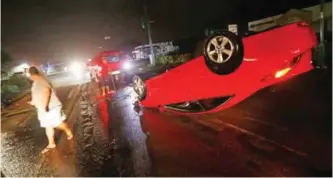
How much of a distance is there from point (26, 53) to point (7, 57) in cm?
1203

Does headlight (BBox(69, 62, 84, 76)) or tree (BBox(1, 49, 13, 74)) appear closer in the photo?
tree (BBox(1, 49, 13, 74))

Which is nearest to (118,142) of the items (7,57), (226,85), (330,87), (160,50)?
(226,85)

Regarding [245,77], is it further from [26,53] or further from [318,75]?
[26,53]

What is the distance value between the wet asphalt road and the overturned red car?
70 centimetres

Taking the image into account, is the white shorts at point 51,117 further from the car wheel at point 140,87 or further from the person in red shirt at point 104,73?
the person in red shirt at point 104,73

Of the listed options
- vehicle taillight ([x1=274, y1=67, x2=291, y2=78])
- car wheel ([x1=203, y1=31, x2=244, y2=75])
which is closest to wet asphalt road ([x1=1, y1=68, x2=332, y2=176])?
vehicle taillight ([x1=274, y1=67, x2=291, y2=78])

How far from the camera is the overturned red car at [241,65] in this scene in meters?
5.29

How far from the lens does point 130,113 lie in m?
9.05

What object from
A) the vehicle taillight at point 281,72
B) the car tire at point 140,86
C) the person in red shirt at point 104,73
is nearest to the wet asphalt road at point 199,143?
the car tire at point 140,86

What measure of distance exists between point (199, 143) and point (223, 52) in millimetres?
1576

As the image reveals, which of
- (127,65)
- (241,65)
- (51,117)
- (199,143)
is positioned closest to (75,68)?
(127,65)

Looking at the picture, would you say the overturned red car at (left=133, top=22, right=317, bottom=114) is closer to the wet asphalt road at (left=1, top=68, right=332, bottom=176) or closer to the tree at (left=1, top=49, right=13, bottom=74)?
the wet asphalt road at (left=1, top=68, right=332, bottom=176)

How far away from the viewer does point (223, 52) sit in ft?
17.9

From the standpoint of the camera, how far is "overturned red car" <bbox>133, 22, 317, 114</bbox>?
5.29 metres
